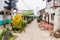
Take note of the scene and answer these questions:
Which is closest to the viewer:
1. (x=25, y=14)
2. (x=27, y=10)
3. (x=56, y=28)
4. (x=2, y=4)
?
(x=56, y=28)

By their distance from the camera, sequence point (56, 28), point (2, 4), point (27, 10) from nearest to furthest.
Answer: point (56, 28) → point (2, 4) → point (27, 10)

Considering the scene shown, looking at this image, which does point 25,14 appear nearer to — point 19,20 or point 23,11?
point 23,11

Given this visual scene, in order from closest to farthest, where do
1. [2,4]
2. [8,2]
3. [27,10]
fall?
[2,4]
[8,2]
[27,10]

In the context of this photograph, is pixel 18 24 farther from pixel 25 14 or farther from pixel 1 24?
pixel 25 14

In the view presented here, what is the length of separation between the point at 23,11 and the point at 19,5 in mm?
2471

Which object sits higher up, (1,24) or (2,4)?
(2,4)

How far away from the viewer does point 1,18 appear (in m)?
32.0

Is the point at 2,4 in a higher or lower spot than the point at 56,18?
higher

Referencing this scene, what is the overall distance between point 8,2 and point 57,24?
699 inches

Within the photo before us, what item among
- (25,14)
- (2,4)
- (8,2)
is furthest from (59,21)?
(25,14)

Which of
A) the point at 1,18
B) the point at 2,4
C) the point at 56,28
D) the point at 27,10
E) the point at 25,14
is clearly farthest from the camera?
the point at 27,10

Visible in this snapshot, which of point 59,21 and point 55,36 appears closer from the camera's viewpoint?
point 55,36

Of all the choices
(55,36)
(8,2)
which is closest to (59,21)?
(55,36)

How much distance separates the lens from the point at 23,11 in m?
56.4
